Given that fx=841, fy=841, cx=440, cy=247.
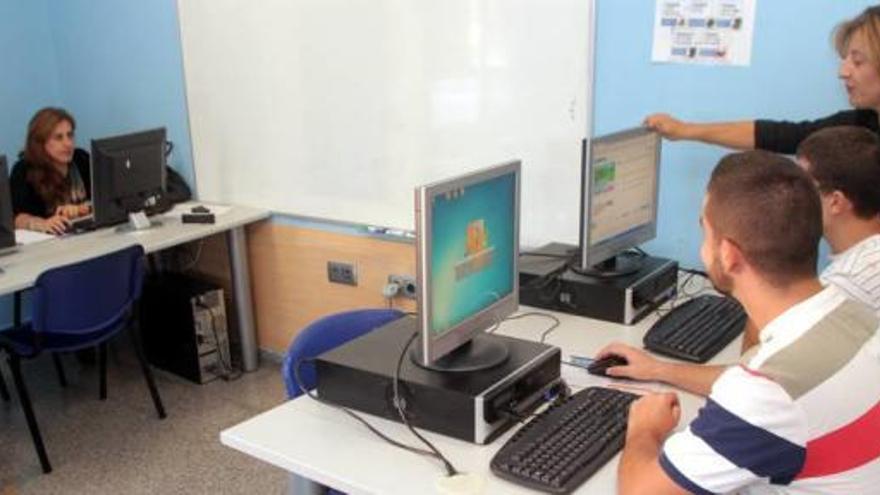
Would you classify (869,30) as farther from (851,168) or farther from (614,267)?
(614,267)

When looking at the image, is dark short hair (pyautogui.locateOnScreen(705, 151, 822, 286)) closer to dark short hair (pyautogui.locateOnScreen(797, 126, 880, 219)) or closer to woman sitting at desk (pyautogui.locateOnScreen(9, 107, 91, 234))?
dark short hair (pyautogui.locateOnScreen(797, 126, 880, 219))

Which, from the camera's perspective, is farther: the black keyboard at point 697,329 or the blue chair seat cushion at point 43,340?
the blue chair seat cushion at point 43,340

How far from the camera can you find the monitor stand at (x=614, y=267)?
238 centimetres

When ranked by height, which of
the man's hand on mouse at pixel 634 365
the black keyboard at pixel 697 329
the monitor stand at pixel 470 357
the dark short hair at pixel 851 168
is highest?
the dark short hair at pixel 851 168

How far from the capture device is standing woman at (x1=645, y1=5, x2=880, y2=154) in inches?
84.4

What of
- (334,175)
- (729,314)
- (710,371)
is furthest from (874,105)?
(334,175)

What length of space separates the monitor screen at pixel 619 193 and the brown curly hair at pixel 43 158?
Answer: 2859 mm

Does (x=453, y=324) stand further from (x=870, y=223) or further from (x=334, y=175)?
(x=334, y=175)

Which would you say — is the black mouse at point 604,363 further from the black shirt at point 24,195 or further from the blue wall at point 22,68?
the blue wall at point 22,68

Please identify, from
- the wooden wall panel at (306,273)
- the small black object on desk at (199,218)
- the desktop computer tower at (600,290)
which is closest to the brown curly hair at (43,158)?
the small black object on desk at (199,218)

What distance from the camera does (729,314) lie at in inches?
89.5

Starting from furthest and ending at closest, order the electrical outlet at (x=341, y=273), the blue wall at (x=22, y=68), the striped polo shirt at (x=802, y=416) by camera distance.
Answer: the blue wall at (x=22, y=68) < the electrical outlet at (x=341, y=273) < the striped polo shirt at (x=802, y=416)

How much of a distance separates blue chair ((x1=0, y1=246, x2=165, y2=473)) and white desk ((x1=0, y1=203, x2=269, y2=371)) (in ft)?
0.31

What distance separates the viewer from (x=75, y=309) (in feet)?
10.5
